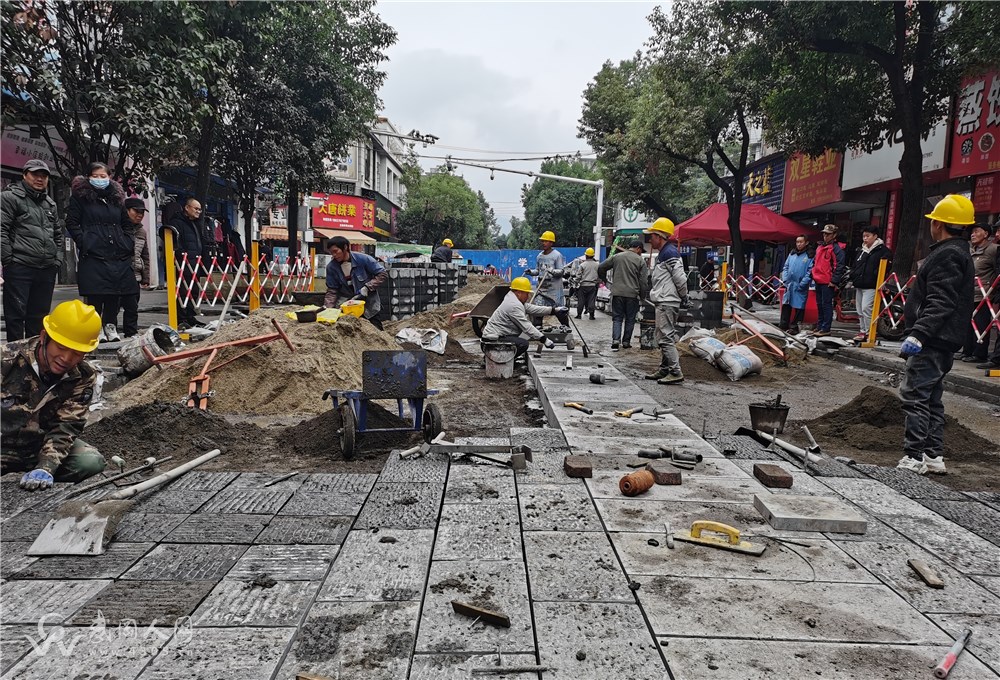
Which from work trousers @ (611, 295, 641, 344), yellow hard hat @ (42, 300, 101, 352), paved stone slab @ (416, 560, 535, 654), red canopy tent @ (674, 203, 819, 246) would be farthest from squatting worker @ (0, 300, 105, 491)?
red canopy tent @ (674, 203, 819, 246)

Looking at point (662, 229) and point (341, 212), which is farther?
point (341, 212)

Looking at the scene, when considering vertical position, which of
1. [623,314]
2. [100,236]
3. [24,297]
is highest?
[100,236]

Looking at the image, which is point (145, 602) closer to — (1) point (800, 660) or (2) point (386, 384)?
(2) point (386, 384)

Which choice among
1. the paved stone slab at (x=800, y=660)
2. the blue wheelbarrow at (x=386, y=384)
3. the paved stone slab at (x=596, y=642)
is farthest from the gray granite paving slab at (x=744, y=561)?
the blue wheelbarrow at (x=386, y=384)

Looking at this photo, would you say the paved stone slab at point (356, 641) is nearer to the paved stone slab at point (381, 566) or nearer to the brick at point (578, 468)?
the paved stone slab at point (381, 566)

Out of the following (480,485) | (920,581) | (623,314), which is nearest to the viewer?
(920,581)

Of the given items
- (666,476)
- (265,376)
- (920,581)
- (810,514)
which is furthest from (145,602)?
(265,376)

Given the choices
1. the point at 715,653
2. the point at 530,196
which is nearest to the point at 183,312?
the point at 715,653

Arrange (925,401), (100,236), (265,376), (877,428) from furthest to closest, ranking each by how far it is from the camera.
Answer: (100,236) → (265,376) → (877,428) → (925,401)

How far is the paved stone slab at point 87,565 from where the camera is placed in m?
2.77

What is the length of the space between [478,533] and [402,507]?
22.6 inches

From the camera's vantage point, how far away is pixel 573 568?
2.80 metres

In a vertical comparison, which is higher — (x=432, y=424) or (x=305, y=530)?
(x=432, y=424)

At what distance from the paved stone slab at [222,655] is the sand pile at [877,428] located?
5.12 meters
